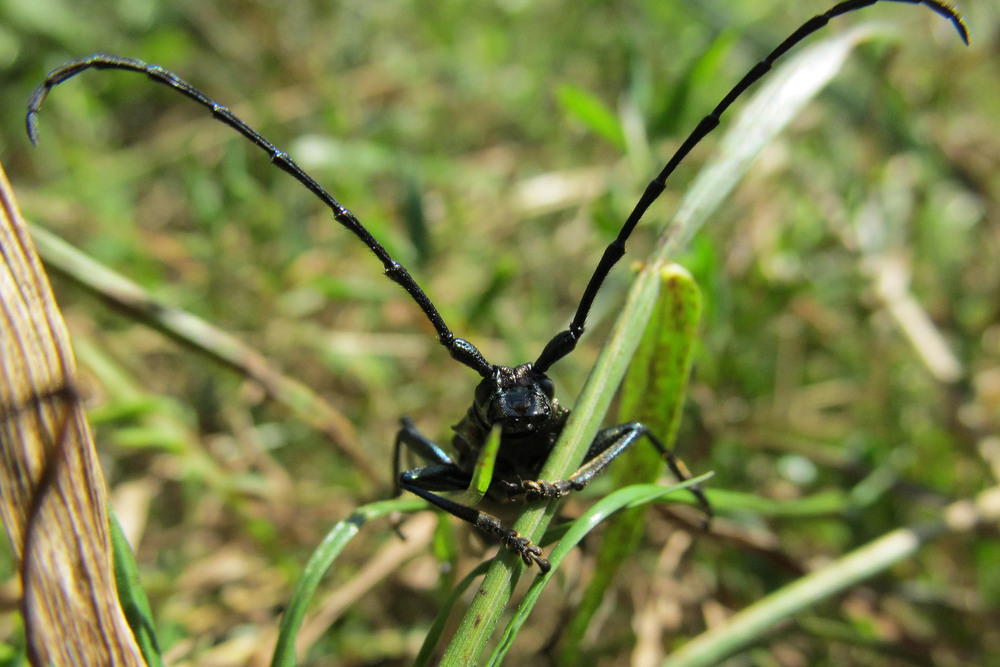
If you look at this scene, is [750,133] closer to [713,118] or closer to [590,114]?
[713,118]

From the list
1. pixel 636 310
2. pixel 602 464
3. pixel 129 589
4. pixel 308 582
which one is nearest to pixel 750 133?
pixel 636 310

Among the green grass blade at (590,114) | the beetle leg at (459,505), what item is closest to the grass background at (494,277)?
the green grass blade at (590,114)

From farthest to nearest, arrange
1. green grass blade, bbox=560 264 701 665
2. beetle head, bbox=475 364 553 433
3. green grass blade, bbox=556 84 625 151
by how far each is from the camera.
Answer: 1. green grass blade, bbox=556 84 625 151
2. beetle head, bbox=475 364 553 433
3. green grass blade, bbox=560 264 701 665

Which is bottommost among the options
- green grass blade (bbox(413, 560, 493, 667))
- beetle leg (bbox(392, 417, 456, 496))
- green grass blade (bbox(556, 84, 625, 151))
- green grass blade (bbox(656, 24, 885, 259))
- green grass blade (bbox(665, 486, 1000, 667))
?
green grass blade (bbox(665, 486, 1000, 667))

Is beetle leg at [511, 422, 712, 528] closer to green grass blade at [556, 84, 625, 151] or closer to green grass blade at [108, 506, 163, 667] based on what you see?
green grass blade at [108, 506, 163, 667]

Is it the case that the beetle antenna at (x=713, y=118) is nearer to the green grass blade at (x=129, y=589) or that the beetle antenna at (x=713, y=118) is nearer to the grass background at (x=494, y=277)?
the grass background at (x=494, y=277)

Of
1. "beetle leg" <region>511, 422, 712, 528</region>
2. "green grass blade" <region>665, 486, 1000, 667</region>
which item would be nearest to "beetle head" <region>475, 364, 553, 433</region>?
"beetle leg" <region>511, 422, 712, 528</region>
